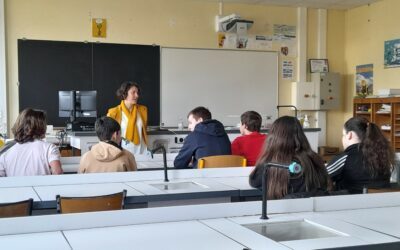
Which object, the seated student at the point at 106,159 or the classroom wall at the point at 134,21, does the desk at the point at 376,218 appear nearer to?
the seated student at the point at 106,159

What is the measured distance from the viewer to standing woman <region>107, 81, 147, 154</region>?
523 centimetres

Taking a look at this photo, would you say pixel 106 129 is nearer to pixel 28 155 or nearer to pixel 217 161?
pixel 28 155

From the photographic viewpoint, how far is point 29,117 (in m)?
3.20

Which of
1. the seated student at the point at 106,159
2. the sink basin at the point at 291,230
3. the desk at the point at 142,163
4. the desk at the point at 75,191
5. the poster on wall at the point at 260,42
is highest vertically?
the poster on wall at the point at 260,42

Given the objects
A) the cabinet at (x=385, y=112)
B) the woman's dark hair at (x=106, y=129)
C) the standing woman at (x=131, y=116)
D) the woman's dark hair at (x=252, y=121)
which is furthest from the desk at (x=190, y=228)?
the cabinet at (x=385, y=112)

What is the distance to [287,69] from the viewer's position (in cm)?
826

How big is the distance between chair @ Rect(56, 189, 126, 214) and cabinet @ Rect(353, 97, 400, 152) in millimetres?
5307

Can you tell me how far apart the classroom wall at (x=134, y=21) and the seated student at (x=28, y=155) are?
12.9 feet

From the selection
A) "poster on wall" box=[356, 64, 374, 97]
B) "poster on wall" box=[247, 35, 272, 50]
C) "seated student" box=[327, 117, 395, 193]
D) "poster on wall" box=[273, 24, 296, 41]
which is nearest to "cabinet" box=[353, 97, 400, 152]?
"poster on wall" box=[356, 64, 374, 97]

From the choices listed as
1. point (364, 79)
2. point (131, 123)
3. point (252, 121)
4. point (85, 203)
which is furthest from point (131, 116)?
point (364, 79)

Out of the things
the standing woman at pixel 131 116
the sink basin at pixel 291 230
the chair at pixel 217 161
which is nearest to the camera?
the sink basin at pixel 291 230

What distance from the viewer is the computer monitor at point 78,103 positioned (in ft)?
19.7

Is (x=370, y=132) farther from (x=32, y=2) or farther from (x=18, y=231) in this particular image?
(x=32, y=2)

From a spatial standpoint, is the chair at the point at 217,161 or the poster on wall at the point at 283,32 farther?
the poster on wall at the point at 283,32
